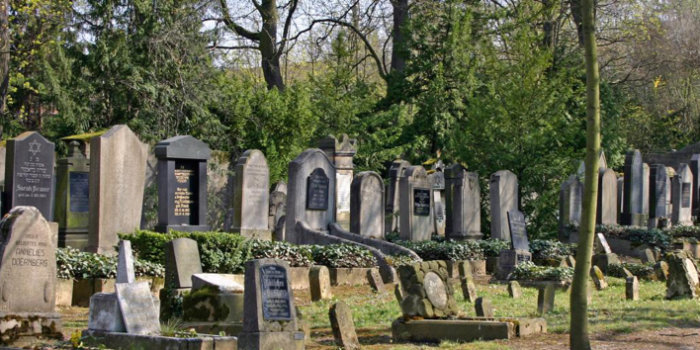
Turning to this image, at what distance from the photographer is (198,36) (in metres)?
31.3

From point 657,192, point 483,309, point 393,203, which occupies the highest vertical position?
point 657,192

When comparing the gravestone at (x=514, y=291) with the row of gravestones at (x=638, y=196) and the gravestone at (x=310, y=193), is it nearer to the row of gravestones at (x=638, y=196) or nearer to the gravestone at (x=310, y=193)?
the gravestone at (x=310, y=193)

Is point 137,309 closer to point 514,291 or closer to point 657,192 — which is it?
point 514,291

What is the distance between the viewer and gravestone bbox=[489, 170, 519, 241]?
24609mm

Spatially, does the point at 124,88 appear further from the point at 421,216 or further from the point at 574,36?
the point at 574,36

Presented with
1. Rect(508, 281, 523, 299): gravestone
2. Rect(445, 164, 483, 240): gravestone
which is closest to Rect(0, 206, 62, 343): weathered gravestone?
Rect(508, 281, 523, 299): gravestone

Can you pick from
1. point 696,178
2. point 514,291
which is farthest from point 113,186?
point 696,178

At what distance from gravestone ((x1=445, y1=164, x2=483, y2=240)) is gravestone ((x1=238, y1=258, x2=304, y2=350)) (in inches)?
563

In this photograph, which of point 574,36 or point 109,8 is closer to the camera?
point 109,8

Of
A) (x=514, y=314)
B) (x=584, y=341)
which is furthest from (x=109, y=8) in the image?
(x=584, y=341)

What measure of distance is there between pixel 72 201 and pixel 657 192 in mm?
19521

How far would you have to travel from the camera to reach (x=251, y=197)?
20.3m

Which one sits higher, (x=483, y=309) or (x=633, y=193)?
(x=633, y=193)

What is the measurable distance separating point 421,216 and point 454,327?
42.8ft
